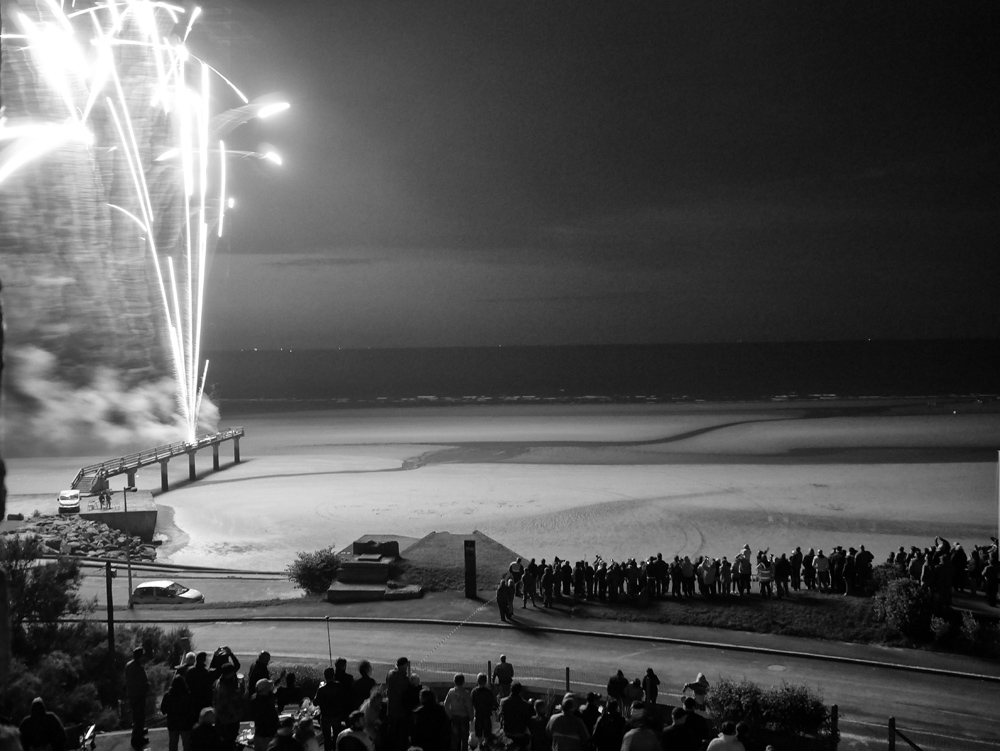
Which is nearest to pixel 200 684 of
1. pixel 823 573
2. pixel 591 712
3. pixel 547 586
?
pixel 591 712

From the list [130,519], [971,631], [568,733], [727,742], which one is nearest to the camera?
[727,742]

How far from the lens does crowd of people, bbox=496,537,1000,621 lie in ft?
57.0

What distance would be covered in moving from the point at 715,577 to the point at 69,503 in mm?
24164

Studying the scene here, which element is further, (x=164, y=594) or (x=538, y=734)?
(x=164, y=594)

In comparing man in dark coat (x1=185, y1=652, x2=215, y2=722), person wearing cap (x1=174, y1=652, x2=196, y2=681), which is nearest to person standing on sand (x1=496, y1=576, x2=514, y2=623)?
person wearing cap (x1=174, y1=652, x2=196, y2=681)

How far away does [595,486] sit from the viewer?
3750 centimetres

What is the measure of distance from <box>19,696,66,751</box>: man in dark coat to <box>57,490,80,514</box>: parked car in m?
26.0

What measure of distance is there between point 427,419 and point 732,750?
229 ft

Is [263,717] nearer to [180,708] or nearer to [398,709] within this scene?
[180,708]

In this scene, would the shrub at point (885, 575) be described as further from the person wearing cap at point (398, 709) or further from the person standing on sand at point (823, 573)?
the person wearing cap at point (398, 709)

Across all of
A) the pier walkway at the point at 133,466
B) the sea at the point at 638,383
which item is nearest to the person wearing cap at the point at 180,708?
the pier walkway at the point at 133,466

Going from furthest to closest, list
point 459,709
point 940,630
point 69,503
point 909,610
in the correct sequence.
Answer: point 69,503, point 909,610, point 940,630, point 459,709

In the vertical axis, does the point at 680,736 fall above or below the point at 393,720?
above

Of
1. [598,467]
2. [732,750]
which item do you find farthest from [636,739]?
[598,467]
